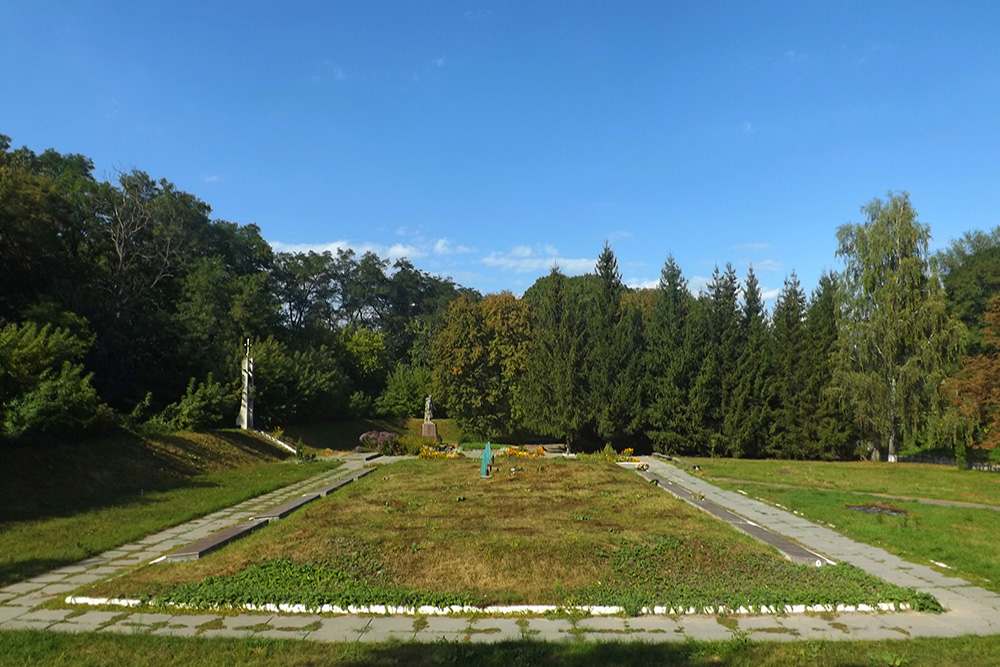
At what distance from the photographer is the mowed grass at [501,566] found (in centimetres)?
548

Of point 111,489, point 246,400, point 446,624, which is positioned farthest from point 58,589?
point 246,400

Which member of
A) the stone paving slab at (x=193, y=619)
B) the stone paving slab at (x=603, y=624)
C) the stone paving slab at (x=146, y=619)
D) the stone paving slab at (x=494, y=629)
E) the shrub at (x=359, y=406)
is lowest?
the stone paving slab at (x=146, y=619)

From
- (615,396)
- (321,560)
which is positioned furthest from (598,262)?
(321,560)

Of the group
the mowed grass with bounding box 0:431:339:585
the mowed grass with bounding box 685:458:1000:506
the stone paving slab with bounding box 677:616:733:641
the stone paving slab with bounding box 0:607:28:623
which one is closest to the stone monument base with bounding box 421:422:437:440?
the mowed grass with bounding box 0:431:339:585

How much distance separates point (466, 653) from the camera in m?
4.26

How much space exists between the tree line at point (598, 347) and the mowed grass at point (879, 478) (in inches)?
110

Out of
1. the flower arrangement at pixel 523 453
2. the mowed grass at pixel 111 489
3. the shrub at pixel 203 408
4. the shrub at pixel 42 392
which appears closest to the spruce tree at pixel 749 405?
the flower arrangement at pixel 523 453

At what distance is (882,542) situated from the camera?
28.1 ft

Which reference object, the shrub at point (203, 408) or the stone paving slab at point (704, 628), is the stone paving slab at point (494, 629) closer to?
the stone paving slab at point (704, 628)

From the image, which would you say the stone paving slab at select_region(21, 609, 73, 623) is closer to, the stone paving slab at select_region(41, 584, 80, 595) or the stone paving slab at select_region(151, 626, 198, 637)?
the stone paving slab at select_region(41, 584, 80, 595)

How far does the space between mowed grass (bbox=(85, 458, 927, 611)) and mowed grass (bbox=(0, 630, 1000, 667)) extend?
2.77 ft

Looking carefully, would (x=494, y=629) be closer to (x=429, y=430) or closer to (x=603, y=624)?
(x=603, y=624)

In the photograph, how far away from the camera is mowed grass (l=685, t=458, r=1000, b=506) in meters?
14.9

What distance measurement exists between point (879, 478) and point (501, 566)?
660 inches
